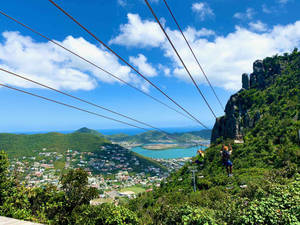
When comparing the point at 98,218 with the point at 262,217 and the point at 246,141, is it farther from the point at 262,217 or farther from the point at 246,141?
the point at 246,141

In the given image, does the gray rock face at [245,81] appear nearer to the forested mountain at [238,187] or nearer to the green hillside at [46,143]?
the forested mountain at [238,187]

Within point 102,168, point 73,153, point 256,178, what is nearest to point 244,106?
point 256,178

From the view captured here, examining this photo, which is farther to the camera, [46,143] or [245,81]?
[46,143]

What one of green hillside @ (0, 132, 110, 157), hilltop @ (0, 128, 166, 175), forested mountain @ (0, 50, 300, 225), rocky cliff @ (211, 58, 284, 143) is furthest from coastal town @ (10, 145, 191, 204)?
forested mountain @ (0, 50, 300, 225)

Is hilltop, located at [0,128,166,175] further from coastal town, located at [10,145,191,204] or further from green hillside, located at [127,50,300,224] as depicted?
green hillside, located at [127,50,300,224]

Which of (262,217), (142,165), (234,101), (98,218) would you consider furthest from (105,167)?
(262,217)

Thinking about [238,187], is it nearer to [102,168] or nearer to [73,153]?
[102,168]
